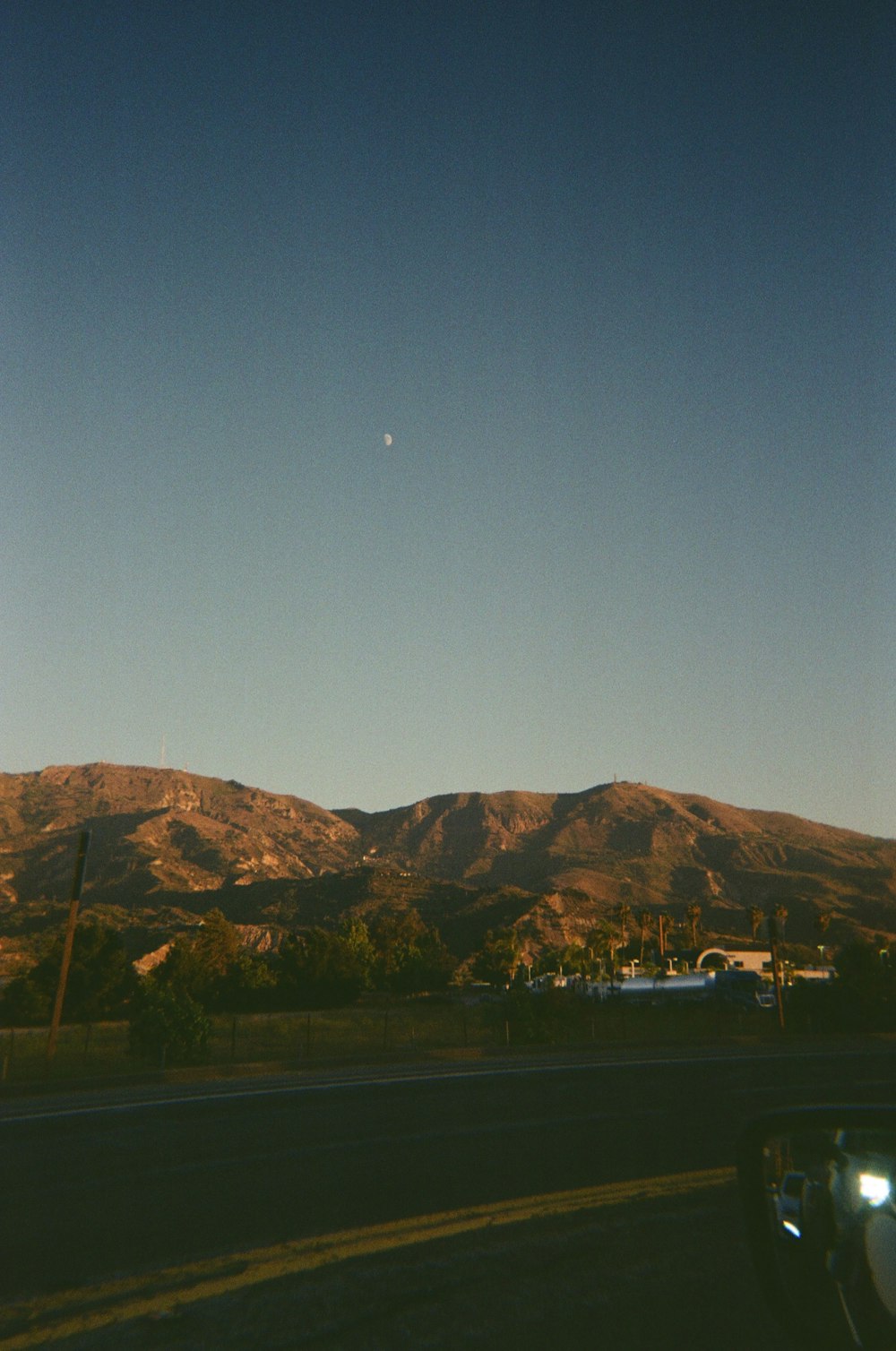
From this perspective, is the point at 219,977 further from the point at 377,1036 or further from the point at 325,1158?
the point at 325,1158

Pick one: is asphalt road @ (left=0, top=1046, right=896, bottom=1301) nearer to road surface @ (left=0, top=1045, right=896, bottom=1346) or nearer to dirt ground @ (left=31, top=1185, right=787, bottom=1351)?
road surface @ (left=0, top=1045, right=896, bottom=1346)

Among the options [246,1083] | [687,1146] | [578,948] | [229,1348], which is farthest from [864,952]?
[578,948]

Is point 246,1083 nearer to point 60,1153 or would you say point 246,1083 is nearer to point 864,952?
point 60,1153

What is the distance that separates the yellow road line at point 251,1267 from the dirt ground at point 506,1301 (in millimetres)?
158

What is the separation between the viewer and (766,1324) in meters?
5.73

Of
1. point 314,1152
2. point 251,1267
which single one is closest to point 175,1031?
point 314,1152

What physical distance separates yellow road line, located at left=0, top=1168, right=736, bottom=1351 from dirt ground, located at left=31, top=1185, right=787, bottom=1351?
158mm

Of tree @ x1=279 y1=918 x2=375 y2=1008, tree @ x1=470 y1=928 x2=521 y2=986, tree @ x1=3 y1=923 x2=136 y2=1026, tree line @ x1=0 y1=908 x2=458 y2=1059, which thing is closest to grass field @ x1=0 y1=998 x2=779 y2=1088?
tree line @ x1=0 y1=908 x2=458 y2=1059

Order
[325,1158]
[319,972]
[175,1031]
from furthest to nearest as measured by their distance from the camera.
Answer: [319,972] → [175,1031] → [325,1158]

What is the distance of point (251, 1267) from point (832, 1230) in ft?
17.3

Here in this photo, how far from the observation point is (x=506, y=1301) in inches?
236

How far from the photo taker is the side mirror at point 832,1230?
2756 mm

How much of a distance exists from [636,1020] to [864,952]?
1498 cm

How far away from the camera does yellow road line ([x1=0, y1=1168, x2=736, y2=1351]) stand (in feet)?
18.7
